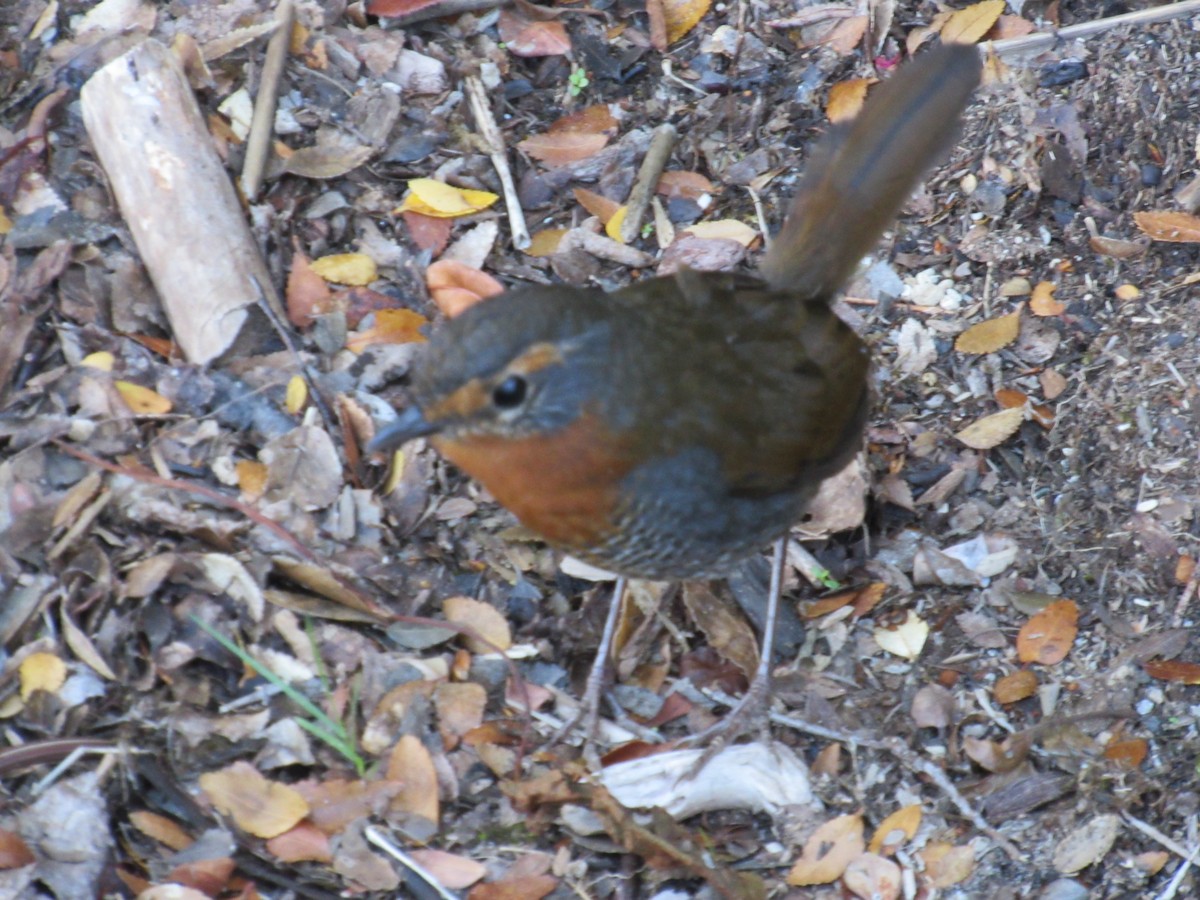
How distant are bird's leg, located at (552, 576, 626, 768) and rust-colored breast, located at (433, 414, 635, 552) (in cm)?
73

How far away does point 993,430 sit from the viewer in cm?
463

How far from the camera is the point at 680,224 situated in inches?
203

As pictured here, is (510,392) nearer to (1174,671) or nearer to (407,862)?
(407,862)

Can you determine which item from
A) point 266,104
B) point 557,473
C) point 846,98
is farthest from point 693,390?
point 266,104

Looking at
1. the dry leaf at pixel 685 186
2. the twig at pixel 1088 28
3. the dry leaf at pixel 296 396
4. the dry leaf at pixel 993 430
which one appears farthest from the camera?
the dry leaf at pixel 685 186

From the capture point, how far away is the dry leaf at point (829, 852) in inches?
151

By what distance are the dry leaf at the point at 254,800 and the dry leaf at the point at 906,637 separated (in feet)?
5.88

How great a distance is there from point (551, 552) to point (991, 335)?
169 cm

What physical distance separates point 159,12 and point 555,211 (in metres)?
1.60

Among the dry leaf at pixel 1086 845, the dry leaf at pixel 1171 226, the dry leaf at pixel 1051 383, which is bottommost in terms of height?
the dry leaf at pixel 1086 845

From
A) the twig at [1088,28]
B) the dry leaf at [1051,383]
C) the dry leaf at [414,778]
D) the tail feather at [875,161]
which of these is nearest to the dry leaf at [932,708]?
the dry leaf at [1051,383]

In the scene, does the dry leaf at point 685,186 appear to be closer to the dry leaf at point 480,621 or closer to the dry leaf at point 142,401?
the dry leaf at point 480,621

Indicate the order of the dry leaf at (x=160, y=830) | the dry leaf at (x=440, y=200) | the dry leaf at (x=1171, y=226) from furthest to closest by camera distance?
the dry leaf at (x=440, y=200), the dry leaf at (x=1171, y=226), the dry leaf at (x=160, y=830)

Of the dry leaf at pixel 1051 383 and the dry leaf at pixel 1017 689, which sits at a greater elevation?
the dry leaf at pixel 1051 383
